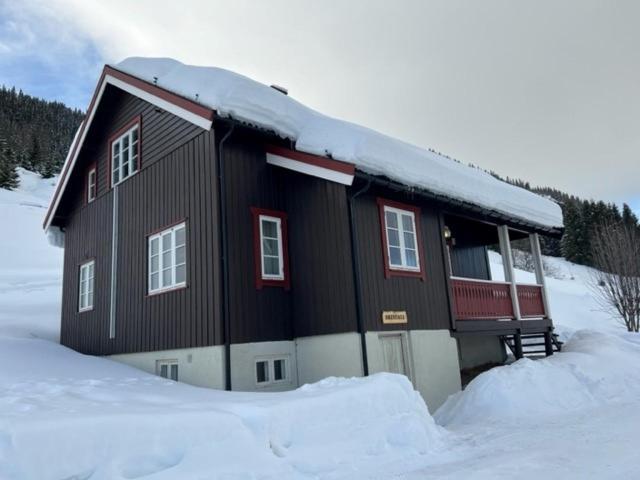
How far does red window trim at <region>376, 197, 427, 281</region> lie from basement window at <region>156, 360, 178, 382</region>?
16.2ft

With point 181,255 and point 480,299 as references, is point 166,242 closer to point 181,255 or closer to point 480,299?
point 181,255

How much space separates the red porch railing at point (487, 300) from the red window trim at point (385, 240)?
4.38 ft

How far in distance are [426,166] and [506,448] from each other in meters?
6.38

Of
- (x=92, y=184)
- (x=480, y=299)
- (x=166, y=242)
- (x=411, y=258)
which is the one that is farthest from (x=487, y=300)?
(x=92, y=184)

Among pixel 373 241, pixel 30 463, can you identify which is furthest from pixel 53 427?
pixel 373 241

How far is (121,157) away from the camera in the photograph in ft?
46.5

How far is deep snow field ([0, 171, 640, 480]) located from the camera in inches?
200

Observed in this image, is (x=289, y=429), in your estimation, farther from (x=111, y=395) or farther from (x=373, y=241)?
(x=373, y=241)

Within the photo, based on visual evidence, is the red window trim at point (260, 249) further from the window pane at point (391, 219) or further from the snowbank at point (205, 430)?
the snowbank at point (205, 430)

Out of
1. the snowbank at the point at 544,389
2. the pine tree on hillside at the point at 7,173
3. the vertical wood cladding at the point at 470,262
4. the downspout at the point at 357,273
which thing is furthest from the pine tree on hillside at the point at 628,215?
the pine tree on hillside at the point at 7,173

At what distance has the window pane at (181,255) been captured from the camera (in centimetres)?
1112

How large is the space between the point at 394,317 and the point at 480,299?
3.74m

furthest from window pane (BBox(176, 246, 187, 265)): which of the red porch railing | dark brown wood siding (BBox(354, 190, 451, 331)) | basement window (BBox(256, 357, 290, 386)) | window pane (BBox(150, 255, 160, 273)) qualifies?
the red porch railing

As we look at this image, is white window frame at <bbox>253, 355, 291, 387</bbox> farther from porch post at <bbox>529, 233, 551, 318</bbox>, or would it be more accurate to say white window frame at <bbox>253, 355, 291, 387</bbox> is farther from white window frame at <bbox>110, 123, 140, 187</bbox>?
porch post at <bbox>529, 233, 551, 318</bbox>
